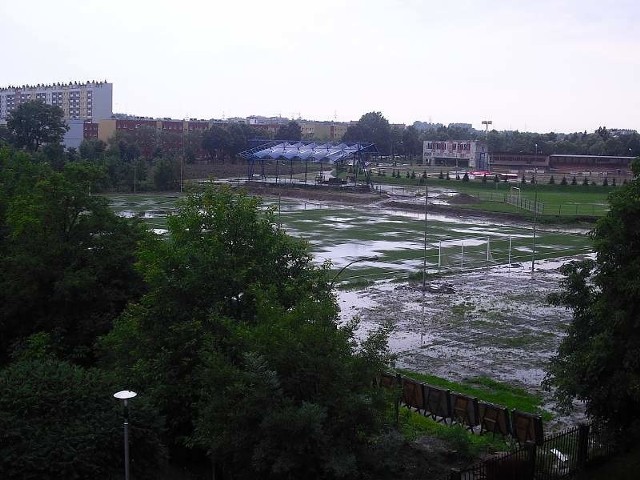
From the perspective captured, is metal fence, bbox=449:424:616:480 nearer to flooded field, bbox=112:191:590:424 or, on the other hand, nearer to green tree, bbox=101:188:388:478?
green tree, bbox=101:188:388:478

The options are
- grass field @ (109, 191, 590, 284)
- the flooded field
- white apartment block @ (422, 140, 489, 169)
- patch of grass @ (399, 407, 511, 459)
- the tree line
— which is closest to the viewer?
the tree line

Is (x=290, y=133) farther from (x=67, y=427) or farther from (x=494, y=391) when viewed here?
(x=67, y=427)

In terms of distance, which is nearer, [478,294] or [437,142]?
[478,294]

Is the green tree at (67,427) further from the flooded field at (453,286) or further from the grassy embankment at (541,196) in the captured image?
the grassy embankment at (541,196)

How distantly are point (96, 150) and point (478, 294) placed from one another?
297 ft

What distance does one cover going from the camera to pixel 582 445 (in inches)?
682

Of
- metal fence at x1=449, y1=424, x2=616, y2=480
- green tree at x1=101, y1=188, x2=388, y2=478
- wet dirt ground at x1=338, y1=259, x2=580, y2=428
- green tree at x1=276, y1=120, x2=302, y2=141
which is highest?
green tree at x1=276, y1=120, x2=302, y2=141

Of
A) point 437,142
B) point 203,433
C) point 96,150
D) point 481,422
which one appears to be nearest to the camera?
point 203,433

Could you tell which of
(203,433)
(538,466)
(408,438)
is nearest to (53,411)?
(203,433)

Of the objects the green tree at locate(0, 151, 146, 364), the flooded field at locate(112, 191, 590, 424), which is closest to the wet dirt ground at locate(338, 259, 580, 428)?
the flooded field at locate(112, 191, 590, 424)

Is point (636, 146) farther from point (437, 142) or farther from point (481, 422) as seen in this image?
point (481, 422)

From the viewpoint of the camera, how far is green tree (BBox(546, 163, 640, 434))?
661 inches

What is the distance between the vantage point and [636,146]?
150125 millimetres

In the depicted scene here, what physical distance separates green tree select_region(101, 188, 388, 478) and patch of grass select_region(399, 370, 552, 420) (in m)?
7.43
